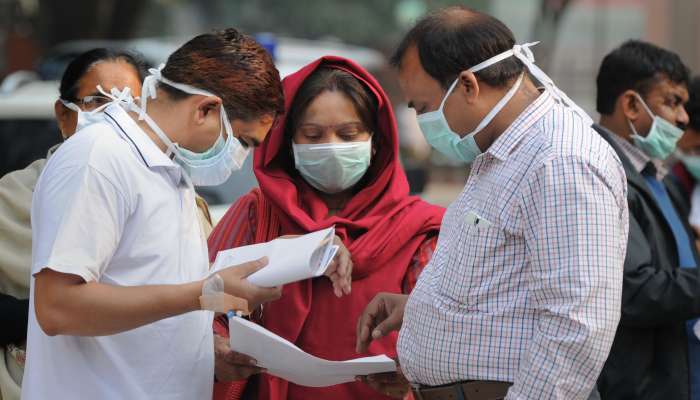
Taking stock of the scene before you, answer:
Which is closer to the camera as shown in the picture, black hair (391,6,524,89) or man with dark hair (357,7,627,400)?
man with dark hair (357,7,627,400)

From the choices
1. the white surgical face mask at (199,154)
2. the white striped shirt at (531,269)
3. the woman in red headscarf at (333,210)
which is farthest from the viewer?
the woman in red headscarf at (333,210)

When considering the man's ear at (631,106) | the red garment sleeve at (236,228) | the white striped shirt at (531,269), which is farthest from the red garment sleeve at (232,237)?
the man's ear at (631,106)

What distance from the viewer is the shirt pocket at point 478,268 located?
242 centimetres

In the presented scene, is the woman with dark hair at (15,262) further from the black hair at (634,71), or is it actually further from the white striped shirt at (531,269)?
the black hair at (634,71)

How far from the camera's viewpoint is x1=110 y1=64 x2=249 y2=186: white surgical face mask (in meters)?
2.67

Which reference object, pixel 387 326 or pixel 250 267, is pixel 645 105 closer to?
pixel 387 326

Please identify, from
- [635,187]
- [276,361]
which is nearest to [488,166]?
[276,361]

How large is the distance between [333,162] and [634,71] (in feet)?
4.58

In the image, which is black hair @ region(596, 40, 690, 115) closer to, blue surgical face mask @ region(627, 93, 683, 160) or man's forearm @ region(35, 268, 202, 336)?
blue surgical face mask @ region(627, 93, 683, 160)

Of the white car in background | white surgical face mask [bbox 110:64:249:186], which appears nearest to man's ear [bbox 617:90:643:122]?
white surgical face mask [bbox 110:64:249:186]

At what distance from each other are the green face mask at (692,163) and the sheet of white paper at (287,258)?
2.87 meters

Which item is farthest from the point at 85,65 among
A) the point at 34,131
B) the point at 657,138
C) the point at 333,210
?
the point at 34,131

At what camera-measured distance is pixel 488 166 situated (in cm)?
257

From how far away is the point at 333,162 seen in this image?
10.5 feet
